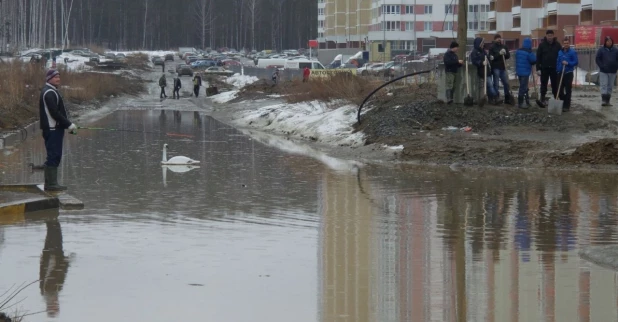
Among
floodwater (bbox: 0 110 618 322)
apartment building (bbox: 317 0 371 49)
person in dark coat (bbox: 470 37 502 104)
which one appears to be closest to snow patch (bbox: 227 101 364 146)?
person in dark coat (bbox: 470 37 502 104)

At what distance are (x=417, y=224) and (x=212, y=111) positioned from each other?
32.7 metres

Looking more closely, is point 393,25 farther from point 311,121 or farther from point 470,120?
point 470,120

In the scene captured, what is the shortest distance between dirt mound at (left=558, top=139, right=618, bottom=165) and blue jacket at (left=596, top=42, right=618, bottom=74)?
617cm

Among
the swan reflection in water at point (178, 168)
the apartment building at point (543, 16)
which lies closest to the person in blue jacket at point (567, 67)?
→ the swan reflection in water at point (178, 168)

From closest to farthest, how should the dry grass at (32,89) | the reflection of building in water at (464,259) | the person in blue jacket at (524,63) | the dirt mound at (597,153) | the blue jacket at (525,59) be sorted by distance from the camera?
the reflection of building in water at (464,259), the dirt mound at (597,153), the person in blue jacket at (524,63), the blue jacket at (525,59), the dry grass at (32,89)

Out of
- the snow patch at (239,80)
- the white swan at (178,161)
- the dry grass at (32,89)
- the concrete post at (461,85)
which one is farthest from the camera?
the snow patch at (239,80)

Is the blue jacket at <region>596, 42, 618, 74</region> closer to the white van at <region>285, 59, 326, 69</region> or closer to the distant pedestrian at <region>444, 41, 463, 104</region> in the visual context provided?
the distant pedestrian at <region>444, 41, 463, 104</region>

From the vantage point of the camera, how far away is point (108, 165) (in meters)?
19.4

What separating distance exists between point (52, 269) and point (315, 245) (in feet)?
8.95

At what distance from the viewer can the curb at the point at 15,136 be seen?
78.8 feet

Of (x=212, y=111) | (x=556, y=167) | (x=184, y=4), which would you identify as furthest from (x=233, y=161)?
(x=184, y=4)

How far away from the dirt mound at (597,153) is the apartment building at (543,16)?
161 feet

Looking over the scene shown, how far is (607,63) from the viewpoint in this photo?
24141 millimetres

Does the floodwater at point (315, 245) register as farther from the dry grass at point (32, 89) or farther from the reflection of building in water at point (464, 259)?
the dry grass at point (32, 89)
